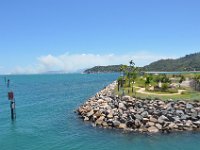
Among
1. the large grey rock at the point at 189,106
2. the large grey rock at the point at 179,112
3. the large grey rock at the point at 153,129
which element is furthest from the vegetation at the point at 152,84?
the large grey rock at the point at 153,129

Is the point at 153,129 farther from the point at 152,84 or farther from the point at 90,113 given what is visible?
the point at 152,84

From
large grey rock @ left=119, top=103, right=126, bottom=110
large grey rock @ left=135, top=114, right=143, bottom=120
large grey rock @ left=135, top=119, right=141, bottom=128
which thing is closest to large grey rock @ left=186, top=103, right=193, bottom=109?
large grey rock @ left=135, top=114, right=143, bottom=120

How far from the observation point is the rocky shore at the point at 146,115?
4384cm

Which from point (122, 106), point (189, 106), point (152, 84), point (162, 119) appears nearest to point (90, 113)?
point (122, 106)

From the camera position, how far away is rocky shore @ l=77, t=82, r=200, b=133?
43.8 meters

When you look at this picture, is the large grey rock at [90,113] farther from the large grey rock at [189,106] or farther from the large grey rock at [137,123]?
the large grey rock at [189,106]

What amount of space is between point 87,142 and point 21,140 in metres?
9.00

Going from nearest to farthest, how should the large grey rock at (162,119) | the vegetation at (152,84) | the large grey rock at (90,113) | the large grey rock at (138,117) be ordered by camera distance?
the large grey rock at (162,119)
the large grey rock at (138,117)
the large grey rock at (90,113)
the vegetation at (152,84)

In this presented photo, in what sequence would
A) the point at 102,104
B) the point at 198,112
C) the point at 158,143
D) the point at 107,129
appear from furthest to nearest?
the point at 102,104 → the point at 198,112 → the point at 107,129 → the point at 158,143

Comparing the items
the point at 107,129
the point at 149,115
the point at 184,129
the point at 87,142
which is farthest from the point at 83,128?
the point at 184,129

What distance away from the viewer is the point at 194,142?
37.9 meters

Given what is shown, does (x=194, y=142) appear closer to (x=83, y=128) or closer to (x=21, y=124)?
(x=83, y=128)

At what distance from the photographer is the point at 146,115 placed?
4675cm

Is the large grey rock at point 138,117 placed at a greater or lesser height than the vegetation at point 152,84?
lesser
